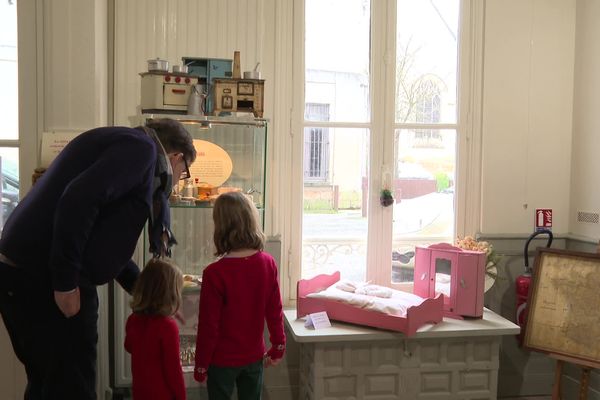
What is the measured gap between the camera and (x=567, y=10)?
394cm

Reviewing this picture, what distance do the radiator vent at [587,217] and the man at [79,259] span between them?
111 inches

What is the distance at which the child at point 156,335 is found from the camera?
240 cm

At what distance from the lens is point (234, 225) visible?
8.46 ft

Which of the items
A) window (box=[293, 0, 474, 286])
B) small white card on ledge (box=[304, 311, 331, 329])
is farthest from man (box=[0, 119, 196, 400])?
window (box=[293, 0, 474, 286])

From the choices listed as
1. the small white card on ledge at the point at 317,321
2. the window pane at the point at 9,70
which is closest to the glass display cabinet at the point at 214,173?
the small white card on ledge at the point at 317,321

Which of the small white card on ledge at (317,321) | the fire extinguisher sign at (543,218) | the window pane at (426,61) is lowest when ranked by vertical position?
the small white card on ledge at (317,321)

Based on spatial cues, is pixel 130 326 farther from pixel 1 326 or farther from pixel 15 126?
pixel 15 126

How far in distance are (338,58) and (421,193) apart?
99 centimetres

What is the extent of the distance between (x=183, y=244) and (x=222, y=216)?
2.47 feet

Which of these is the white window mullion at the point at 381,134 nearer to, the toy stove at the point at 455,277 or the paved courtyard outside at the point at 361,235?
the paved courtyard outside at the point at 361,235

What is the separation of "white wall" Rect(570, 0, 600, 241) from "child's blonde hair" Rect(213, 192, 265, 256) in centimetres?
229

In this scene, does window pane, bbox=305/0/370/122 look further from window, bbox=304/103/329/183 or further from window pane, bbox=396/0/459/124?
window pane, bbox=396/0/459/124

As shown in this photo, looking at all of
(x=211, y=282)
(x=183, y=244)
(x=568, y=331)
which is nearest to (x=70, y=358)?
(x=211, y=282)

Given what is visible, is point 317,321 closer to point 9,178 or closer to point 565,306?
point 565,306
